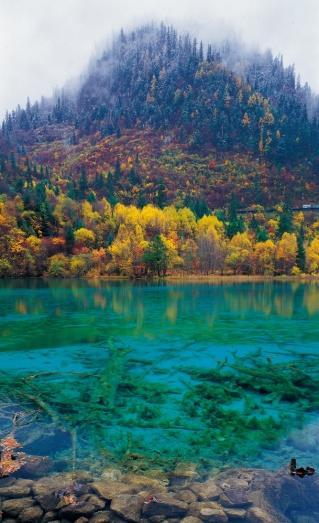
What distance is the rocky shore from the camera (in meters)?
8.82

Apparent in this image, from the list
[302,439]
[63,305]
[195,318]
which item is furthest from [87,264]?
[302,439]

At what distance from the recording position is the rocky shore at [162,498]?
8820mm

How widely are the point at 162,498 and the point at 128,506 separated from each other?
80cm

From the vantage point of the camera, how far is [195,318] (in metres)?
39.2

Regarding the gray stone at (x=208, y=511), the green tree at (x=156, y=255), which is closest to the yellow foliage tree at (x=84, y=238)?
the green tree at (x=156, y=255)

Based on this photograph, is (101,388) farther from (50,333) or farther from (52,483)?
(50,333)

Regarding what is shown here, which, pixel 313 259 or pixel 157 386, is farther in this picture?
pixel 313 259

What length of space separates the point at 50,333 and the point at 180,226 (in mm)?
81944

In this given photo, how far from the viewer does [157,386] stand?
18344mm

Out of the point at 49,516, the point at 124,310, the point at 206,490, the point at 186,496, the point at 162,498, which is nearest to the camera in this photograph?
the point at 49,516

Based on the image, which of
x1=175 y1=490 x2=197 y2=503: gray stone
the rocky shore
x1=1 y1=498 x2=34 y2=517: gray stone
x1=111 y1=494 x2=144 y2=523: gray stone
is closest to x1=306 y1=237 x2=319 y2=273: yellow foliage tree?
the rocky shore

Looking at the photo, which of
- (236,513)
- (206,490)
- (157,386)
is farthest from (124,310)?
(236,513)

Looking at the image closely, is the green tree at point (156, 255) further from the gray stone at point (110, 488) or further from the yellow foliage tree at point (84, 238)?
the gray stone at point (110, 488)

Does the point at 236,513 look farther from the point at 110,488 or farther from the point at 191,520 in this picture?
the point at 110,488
